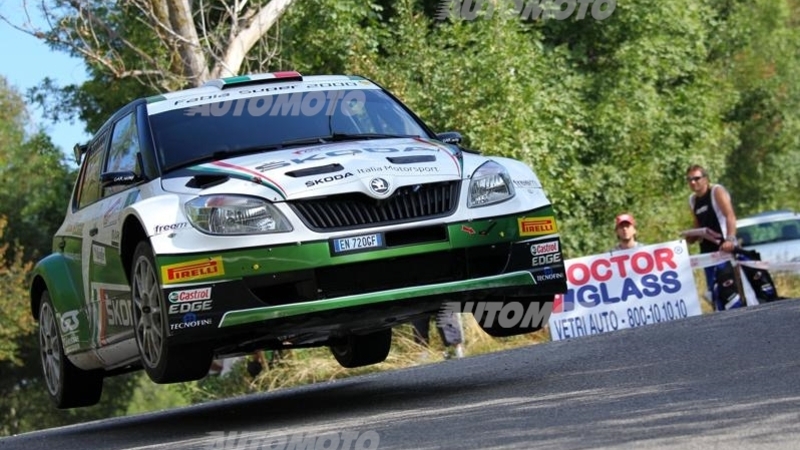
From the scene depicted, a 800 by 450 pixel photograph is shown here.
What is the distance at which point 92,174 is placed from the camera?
11117mm

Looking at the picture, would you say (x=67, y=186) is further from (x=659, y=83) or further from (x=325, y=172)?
(x=325, y=172)

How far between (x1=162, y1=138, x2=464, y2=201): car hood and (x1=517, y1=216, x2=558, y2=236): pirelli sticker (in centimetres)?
47

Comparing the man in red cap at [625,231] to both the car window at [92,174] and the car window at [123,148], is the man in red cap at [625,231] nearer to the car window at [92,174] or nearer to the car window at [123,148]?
the car window at [92,174]

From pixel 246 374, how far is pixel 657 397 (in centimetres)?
1216

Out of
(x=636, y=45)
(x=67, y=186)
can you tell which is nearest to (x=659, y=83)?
(x=636, y=45)

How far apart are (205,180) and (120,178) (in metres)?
0.83

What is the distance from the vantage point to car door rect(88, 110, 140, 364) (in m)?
9.52

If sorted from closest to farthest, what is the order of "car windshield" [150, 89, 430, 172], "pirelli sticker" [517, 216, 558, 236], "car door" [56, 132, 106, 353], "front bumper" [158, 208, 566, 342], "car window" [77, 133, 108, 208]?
"front bumper" [158, 208, 566, 342] → "pirelli sticker" [517, 216, 558, 236] → "car windshield" [150, 89, 430, 172] → "car door" [56, 132, 106, 353] → "car window" [77, 133, 108, 208]

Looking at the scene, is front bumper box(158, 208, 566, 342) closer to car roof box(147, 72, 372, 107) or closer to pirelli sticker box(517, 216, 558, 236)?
pirelli sticker box(517, 216, 558, 236)

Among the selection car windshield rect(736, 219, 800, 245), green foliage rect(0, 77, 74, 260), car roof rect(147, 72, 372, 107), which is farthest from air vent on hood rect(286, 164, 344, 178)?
green foliage rect(0, 77, 74, 260)

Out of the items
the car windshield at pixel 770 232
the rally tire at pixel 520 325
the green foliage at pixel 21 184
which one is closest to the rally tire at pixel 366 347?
the rally tire at pixel 520 325

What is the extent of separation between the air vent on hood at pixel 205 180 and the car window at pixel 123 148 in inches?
36.6

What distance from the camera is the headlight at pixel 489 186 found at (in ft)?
29.5

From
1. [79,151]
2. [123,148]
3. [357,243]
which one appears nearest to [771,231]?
[79,151]
